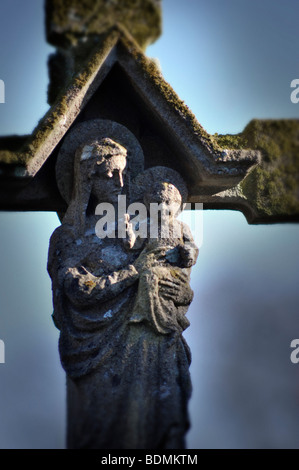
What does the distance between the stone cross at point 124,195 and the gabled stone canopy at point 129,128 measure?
1 centimetres

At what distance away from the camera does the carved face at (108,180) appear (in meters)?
6.71

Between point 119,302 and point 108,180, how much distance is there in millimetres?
1146

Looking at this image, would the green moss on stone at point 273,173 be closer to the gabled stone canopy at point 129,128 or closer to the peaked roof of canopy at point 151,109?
the gabled stone canopy at point 129,128

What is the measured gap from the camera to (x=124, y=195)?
6.79m

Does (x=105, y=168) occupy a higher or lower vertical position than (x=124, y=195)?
higher

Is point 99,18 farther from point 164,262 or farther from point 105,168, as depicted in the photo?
point 164,262

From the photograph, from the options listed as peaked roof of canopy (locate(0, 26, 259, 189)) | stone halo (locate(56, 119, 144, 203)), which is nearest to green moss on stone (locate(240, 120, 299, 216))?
peaked roof of canopy (locate(0, 26, 259, 189))

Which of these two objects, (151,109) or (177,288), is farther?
(151,109)

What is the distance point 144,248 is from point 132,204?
46 centimetres

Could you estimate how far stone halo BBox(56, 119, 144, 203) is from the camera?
6.93m

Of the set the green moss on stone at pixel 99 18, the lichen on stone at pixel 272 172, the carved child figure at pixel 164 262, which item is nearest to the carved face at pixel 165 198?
the carved child figure at pixel 164 262

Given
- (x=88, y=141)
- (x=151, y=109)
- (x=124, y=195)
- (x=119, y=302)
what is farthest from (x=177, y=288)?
(x=151, y=109)

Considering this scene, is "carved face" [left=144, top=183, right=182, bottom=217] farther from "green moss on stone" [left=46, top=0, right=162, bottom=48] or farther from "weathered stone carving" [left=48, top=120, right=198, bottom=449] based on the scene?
"green moss on stone" [left=46, top=0, right=162, bottom=48]

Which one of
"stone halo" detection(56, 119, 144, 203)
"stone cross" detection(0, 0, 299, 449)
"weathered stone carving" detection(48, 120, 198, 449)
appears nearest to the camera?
"weathered stone carving" detection(48, 120, 198, 449)
